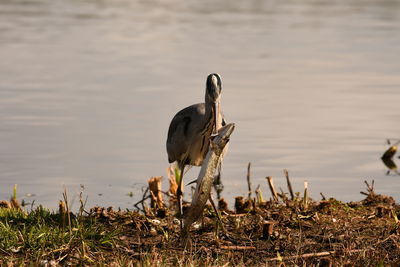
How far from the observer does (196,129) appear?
25.9ft

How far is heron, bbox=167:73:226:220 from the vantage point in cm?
740

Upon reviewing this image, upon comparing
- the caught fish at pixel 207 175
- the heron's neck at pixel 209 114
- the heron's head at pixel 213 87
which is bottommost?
the caught fish at pixel 207 175

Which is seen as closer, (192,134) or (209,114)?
(209,114)

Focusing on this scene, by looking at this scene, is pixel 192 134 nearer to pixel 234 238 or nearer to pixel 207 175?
pixel 234 238

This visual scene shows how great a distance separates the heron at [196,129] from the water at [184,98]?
1.48m

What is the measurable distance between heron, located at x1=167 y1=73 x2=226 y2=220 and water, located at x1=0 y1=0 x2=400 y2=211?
4.84 ft

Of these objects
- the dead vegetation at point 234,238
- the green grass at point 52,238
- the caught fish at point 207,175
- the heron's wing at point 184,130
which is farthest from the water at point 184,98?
the caught fish at point 207,175

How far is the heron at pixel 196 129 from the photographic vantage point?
7.40 meters

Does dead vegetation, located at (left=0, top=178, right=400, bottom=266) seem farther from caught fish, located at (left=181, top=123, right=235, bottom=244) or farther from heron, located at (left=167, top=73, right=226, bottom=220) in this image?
heron, located at (left=167, top=73, right=226, bottom=220)

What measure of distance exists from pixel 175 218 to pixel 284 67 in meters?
9.77

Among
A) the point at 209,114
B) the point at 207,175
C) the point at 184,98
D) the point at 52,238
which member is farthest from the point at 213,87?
the point at 184,98

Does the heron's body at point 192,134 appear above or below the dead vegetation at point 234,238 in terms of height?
above

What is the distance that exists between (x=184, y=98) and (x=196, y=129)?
18.9 ft

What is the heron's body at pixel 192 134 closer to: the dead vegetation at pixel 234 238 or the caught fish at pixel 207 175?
the dead vegetation at pixel 234 238
